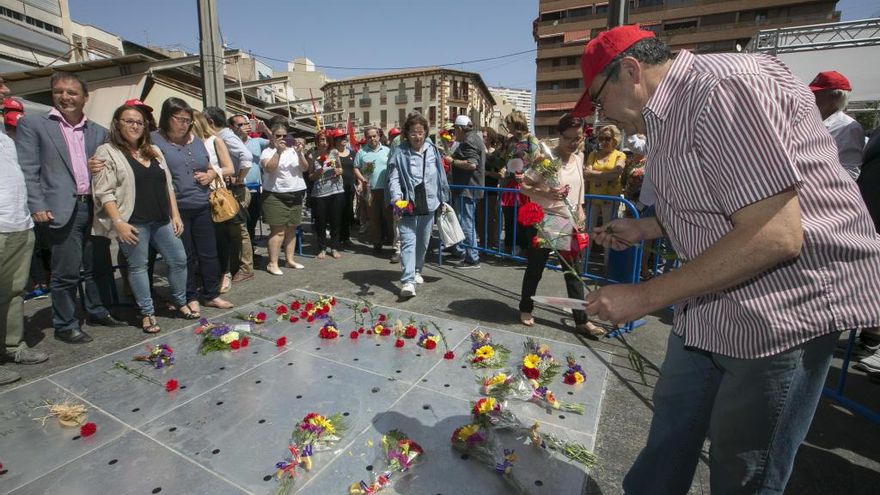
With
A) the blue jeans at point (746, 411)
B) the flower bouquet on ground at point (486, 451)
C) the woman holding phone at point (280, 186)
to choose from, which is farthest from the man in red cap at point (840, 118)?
the woman holding phone at point (280, 186)

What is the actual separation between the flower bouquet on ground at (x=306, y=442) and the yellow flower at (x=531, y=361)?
1370mm

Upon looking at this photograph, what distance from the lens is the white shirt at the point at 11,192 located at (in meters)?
3.17

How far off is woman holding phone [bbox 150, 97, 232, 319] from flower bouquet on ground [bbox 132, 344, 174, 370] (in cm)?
87

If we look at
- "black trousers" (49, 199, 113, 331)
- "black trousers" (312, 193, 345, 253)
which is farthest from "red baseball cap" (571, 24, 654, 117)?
"black trousers" (312, 193, 345, 253)

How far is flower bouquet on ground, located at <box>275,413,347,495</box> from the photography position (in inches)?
86.9

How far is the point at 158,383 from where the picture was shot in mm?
3133

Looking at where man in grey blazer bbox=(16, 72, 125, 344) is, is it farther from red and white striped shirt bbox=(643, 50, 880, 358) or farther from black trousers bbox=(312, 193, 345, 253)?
red and white striped shirt bbox=(643, 50, 880, 358)

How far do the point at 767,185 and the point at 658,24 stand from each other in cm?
5640

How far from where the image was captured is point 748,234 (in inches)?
41.9

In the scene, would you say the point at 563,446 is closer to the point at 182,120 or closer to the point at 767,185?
the point at 767,185

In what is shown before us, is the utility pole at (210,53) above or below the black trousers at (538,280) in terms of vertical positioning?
above

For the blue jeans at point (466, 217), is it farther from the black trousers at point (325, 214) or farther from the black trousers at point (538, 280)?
the black trousers at point (538, 280)

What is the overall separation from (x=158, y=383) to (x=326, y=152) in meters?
4.69

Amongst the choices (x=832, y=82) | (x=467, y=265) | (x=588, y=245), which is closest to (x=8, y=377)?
(x=588, y=245)
